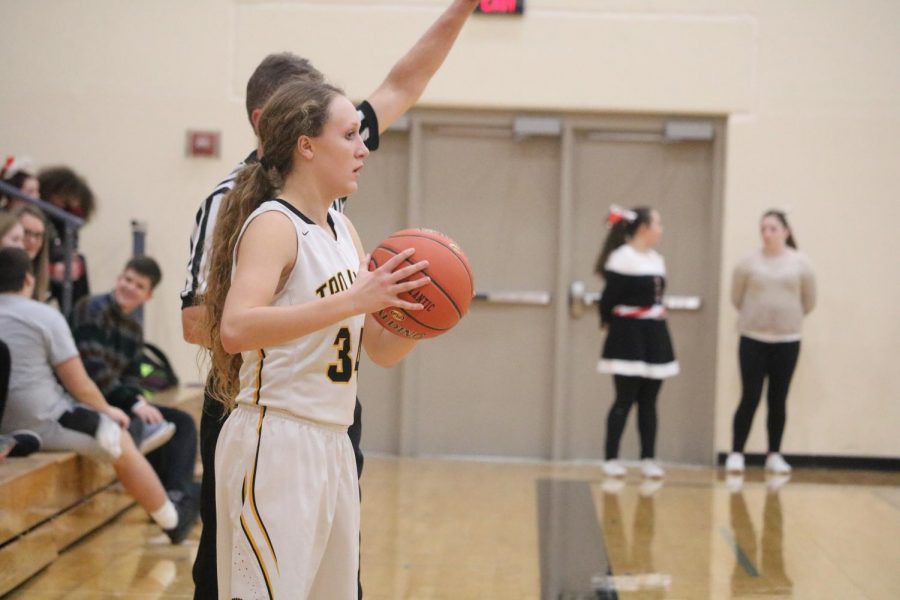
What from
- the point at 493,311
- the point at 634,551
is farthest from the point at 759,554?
the point at 493,311

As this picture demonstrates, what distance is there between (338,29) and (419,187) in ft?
4.19

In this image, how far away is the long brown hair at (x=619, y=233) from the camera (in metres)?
6.67

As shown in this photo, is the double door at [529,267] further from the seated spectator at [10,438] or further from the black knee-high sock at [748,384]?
the seated spectator at [10,438]

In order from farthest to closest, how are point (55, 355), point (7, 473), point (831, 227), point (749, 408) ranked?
point (831, 227) → point (749, 408) → point (55, 355) → point (7, 473)

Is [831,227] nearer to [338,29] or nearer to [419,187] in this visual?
[419,187]

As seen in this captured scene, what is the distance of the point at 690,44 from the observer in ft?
25.3

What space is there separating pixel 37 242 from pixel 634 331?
3432 mm

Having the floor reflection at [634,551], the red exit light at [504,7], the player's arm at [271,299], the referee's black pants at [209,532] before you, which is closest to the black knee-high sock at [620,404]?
the floor reflection at [634,551]

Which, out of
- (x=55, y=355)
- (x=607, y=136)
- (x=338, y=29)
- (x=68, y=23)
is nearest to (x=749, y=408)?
(x=607, y=136)

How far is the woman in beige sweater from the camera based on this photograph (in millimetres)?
7113

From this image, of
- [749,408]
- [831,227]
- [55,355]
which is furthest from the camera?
[831,227]

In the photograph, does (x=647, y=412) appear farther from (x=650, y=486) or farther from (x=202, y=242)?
(x=202, y=242)

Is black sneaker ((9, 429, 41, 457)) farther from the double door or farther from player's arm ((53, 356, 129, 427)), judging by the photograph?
the double door

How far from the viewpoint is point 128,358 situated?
539 cm
